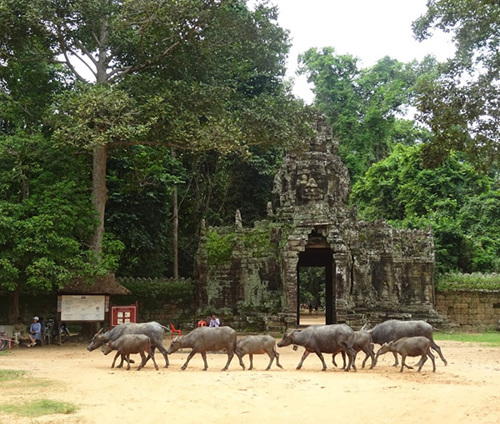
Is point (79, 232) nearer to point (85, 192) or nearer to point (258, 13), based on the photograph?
point (85, 192)

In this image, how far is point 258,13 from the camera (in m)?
26.7

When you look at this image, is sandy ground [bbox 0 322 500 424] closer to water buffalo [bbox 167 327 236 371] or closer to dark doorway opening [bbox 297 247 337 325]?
water buffalo [bbox 167 327 236 371]

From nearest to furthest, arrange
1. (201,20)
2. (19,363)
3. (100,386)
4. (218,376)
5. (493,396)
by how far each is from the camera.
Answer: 1. (493,396)
2. (100,386)
3. (218,376)
4. (19,363)
5. (201,20)

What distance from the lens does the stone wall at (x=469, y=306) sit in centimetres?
3222

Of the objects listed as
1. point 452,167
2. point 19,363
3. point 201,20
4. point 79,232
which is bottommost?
point 19,363

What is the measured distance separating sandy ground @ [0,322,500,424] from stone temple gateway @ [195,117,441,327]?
29.8ft

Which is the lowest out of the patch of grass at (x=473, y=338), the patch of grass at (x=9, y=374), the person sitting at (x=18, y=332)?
the patch of grass at (x=473, y=338)

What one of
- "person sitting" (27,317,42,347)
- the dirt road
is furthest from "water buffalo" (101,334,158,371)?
"person sitting" (27,317,42,347)

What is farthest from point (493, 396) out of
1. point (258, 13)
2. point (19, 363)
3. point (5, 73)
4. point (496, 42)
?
point (5, 73)

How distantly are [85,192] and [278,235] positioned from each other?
8.81 metres

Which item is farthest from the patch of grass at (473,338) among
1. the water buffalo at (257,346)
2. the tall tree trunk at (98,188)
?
the tall tree trunk at (98,188)

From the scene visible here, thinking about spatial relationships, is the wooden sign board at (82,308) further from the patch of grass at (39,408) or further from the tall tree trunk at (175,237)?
the tall tree trunk at (175,237)

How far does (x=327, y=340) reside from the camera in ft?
52.5

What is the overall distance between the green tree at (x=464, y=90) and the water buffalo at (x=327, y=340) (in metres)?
9.73
